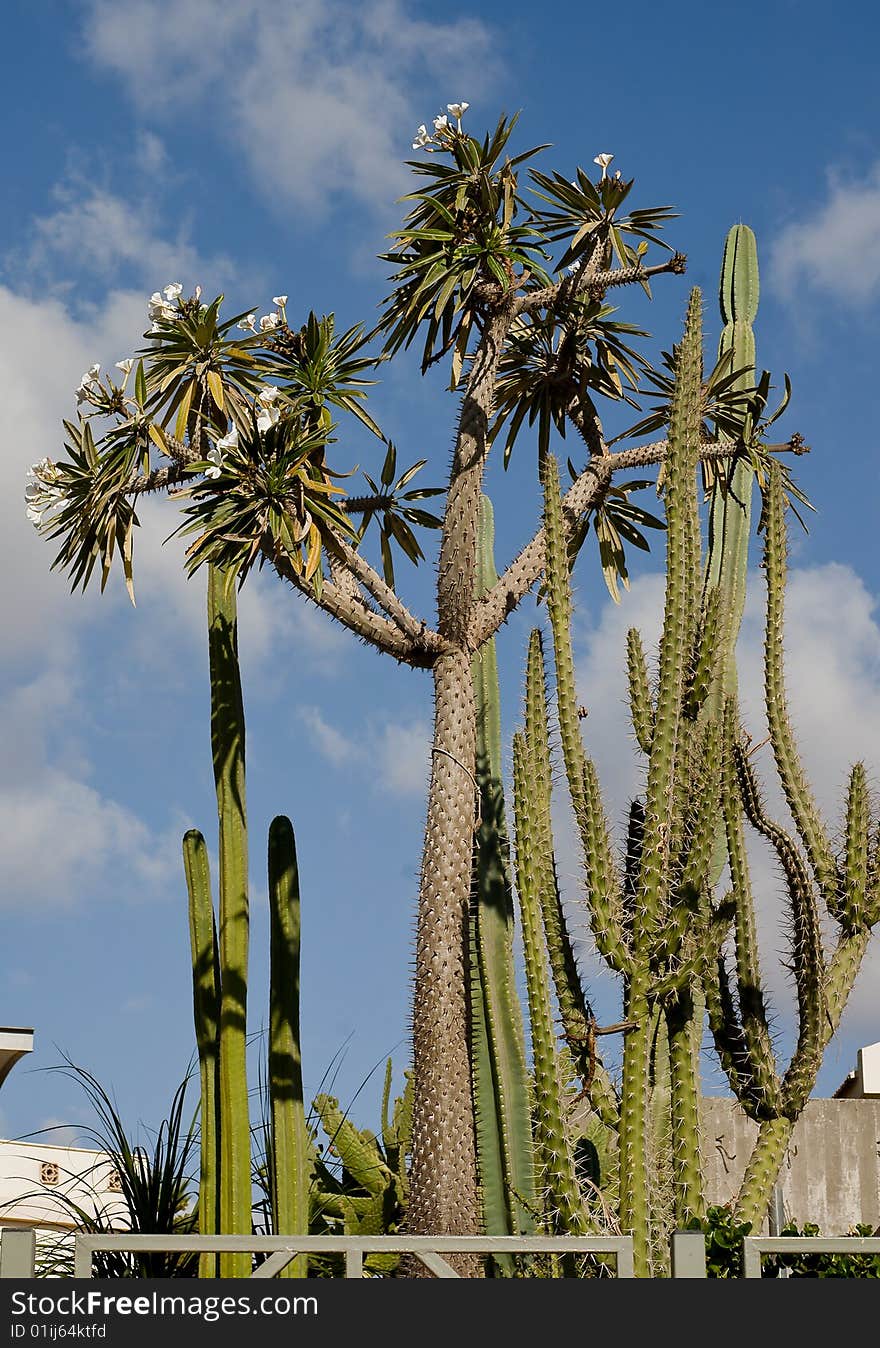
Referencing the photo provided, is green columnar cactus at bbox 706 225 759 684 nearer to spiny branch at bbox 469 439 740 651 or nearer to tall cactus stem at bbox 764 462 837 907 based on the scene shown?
spiny branch at bbox 469 439 740 651

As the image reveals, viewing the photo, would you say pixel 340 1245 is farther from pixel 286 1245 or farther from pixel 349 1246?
pixel 286 1245

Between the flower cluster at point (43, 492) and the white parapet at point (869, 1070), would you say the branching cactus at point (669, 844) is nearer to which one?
the flower cluster at point (43, 492)

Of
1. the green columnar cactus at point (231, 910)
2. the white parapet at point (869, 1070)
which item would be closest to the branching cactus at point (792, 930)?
the green columnar cactus at point (231, 910)

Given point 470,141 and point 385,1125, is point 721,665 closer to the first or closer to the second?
point 470,141

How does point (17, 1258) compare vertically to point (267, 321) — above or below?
below

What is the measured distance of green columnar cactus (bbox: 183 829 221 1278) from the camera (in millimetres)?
8812

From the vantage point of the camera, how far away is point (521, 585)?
10.2 metres

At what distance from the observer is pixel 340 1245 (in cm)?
503

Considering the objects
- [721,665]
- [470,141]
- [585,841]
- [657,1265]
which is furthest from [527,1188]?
[470,141]

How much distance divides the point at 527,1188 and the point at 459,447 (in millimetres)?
4661

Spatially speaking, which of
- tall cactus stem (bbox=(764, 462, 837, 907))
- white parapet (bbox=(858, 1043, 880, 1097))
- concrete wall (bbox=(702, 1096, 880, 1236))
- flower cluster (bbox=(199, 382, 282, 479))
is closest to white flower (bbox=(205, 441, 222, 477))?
flower cluster (bbox=(199, 382, 282, 479))

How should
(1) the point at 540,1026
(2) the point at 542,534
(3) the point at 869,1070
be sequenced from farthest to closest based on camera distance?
(3) the point at 869,1070 < (2) the point at 542,534 < (1) the point at 540,1026

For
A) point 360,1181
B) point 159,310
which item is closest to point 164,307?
point 159,310

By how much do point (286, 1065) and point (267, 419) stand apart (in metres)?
3.81
